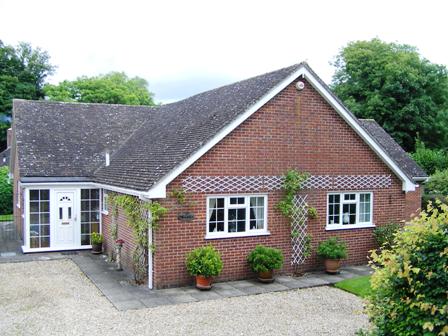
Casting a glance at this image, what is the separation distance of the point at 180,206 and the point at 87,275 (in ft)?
13.0

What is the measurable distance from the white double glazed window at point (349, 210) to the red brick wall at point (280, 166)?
0.24m

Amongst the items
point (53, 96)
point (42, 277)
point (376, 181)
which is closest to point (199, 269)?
point (42, 277)

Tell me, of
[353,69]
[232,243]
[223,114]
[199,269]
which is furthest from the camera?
[353,69]

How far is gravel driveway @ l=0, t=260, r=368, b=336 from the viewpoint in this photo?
977 centimetres

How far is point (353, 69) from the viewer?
42.0 meters

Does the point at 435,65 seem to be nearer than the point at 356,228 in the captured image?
No

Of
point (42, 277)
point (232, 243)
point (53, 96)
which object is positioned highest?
point (53, 96)

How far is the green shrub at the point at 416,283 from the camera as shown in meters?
6.04

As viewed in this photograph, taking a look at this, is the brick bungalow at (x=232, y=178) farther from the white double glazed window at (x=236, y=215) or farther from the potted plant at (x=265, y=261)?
the potted plant at (x=265, y=261)

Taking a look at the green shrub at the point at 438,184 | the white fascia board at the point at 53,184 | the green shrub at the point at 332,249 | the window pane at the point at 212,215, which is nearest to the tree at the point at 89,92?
the white fascia board at the point at 53,184

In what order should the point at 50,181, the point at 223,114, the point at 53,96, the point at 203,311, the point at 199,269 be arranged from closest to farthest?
the point at 203,311 → the point at 199,269 → the point at 223,114 → the point at 50,181 → the point at 53,96

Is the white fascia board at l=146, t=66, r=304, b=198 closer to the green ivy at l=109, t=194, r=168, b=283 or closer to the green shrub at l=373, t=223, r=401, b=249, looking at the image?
the green ivy at l=109, t=194, r=168, b=283

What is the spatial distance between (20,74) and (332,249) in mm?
46305

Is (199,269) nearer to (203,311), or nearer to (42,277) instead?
(203,311)
